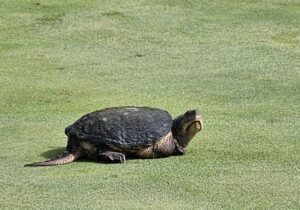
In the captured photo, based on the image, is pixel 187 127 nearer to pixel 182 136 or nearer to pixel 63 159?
pixel 182 136

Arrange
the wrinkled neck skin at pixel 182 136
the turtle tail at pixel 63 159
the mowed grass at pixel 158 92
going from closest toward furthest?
the mowed grass at pixel 158 92, the turtle tail at pixel 63 159, the wrinkled neck skin at pixel 182 136

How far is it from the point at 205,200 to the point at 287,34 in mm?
→ 4439

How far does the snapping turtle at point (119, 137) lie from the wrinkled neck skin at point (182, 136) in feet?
0.11

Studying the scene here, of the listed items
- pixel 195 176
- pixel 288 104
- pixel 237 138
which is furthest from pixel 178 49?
pixel 195 176

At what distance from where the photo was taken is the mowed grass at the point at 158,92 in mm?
5195

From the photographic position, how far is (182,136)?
5.94 m

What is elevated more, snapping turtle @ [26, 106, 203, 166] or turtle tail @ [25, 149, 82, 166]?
snapping turtle @ [26, 106, 203, 166]

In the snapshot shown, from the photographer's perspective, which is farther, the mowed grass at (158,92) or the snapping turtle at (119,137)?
the snapping turtle at (119,137)

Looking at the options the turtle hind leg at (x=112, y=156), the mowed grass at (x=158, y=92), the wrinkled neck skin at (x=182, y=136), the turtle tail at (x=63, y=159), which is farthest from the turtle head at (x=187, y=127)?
the turtle tail at (x=63, y=159)

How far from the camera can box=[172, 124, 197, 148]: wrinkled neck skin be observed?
594cm

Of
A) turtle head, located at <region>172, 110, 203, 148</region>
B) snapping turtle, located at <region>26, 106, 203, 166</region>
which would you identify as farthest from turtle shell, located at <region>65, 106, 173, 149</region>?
turtle head, located at <region>172, 110, 203, 148</region>

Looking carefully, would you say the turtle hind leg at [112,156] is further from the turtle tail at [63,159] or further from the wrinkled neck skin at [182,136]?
the wrinkled neck skin at [182,136]

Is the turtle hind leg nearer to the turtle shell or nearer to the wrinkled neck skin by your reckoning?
the turtle shell

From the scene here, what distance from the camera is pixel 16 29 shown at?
9.44 meters
